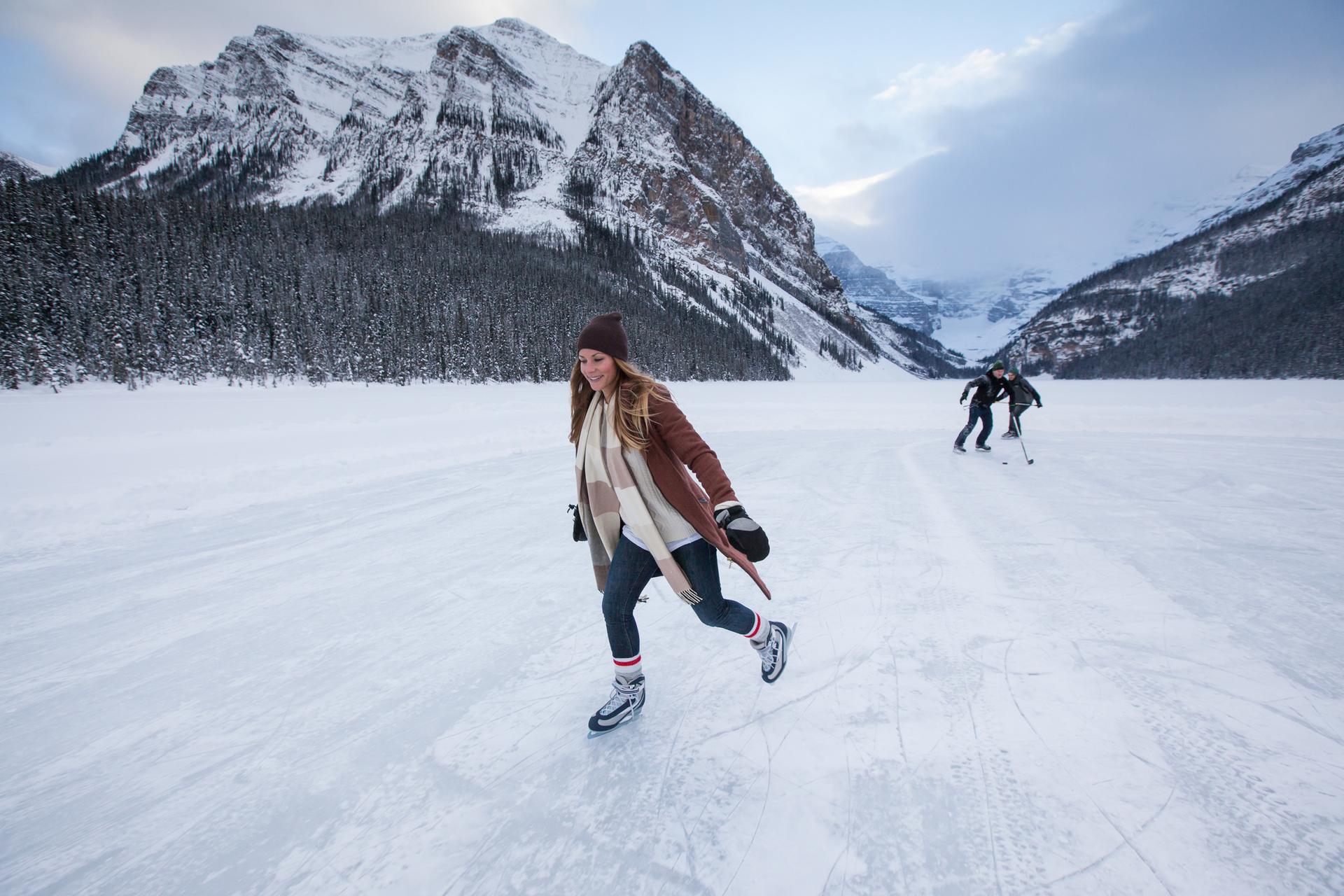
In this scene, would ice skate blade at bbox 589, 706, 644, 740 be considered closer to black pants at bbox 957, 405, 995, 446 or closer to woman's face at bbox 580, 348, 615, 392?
woman's face at bbox 580, 348, 615, 392

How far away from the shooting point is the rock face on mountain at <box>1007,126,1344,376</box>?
253ft

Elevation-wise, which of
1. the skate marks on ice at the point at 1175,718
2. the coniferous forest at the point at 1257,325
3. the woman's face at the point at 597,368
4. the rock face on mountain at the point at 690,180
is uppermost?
the rock face on mountain at the point at 690,180

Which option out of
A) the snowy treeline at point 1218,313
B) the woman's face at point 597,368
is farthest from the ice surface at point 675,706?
the snowy treeline at point 1218,313

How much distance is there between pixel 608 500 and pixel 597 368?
0.57m

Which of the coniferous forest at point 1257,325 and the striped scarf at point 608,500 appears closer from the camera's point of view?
the striped scarf at point 608,500

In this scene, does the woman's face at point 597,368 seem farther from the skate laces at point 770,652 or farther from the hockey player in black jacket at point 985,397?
the hockey player in black jacket at point 985,397

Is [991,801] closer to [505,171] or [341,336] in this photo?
[341,336]

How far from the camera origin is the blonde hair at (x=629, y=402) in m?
2.15

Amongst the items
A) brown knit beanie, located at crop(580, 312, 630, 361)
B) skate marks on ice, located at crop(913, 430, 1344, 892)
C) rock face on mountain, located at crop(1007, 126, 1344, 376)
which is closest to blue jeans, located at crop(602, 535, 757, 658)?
brown knit beanie, located at crop(580, 312, 630, 361)

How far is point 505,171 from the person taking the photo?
127375mm

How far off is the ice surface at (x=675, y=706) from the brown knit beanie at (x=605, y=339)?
1.67 m

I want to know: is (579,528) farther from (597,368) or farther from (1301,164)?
(1301,164)

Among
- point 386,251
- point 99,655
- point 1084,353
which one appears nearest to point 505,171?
point 386,251

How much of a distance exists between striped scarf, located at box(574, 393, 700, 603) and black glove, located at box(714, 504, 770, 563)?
28 cm
